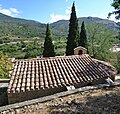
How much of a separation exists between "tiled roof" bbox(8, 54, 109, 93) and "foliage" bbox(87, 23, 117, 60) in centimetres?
2602

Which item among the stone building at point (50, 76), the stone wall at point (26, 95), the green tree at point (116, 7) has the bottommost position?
the stone wall at point (26, 95)

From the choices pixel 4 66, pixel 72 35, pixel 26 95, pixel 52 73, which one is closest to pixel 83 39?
pixel 72 35

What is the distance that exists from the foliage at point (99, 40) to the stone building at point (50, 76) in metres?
26.0

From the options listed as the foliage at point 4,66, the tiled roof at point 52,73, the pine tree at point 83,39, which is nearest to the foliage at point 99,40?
the pine tree at point 83,39

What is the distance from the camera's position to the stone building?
9484mm

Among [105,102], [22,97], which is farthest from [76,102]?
[22,97]

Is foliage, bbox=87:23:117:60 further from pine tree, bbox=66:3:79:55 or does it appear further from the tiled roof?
the tiled roof

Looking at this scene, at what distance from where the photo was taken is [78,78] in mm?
10602

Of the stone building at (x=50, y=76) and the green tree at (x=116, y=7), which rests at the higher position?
the green tree at (x=116, y=7)

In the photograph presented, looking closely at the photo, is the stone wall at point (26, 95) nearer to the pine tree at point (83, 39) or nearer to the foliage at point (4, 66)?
the foliage at point (4, 66)

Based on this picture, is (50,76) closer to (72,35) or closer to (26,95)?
(26,95)

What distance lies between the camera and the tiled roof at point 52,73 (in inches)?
384

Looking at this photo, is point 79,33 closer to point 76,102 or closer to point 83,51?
point 83,51

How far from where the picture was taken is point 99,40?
39.3 meters
